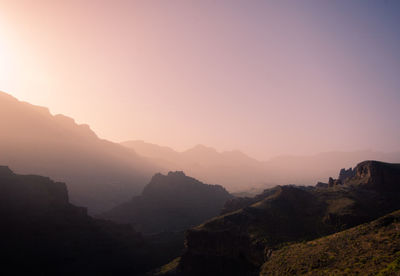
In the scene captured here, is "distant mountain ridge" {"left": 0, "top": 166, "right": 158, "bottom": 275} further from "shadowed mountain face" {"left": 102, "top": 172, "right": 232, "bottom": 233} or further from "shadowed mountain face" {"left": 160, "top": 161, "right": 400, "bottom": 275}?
"shadowed mountain face" {"left": 102, "top": 172, "right": 232, "bottom": 233}

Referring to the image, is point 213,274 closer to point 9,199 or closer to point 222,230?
point 222,230

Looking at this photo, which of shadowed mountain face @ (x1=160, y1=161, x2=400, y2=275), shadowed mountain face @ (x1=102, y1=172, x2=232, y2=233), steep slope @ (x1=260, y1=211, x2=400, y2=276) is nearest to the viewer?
steep slope @ (x1=260, y1=211, x2=400, y2=276)

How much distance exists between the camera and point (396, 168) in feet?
249

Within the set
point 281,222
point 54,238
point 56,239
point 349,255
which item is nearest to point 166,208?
point 56,239

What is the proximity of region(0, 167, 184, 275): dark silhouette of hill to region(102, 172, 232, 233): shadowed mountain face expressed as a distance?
45.7 metres

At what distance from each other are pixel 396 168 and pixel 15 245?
125 meters

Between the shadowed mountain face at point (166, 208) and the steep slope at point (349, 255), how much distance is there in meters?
103

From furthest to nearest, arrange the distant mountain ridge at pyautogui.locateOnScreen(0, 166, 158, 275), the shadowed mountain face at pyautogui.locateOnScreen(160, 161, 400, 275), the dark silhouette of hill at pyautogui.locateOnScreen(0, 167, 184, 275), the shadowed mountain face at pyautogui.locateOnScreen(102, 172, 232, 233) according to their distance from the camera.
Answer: the shadowed mountain face at pyautogui.locateOnScreen(102, 172, 232, 233)
the dark silhouette of hill at pyautogui.locateOnScreen(0, 167, 184, 275)
the distant mountain ridge at pyautogui.locateOnScreen(0, 166, 158, 275)
the shadowed mountain face at pyautogui.locateOnScreen(160, 161, 400, 275)

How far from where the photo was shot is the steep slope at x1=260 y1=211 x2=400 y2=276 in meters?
29.5

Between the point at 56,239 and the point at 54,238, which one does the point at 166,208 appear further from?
the point at 54,238

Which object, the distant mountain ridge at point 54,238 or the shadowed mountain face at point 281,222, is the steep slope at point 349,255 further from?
the distant mountain ridge at point 54,238

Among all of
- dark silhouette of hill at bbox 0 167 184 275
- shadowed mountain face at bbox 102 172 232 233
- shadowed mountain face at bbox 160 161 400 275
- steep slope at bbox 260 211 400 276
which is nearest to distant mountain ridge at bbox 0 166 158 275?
dark silhouette of hill at bbox 0 167 184 275

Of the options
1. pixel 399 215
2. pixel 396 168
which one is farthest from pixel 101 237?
pixel 396 168

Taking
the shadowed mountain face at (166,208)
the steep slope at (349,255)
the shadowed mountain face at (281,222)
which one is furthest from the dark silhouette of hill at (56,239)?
the steep slope at (349,255)
